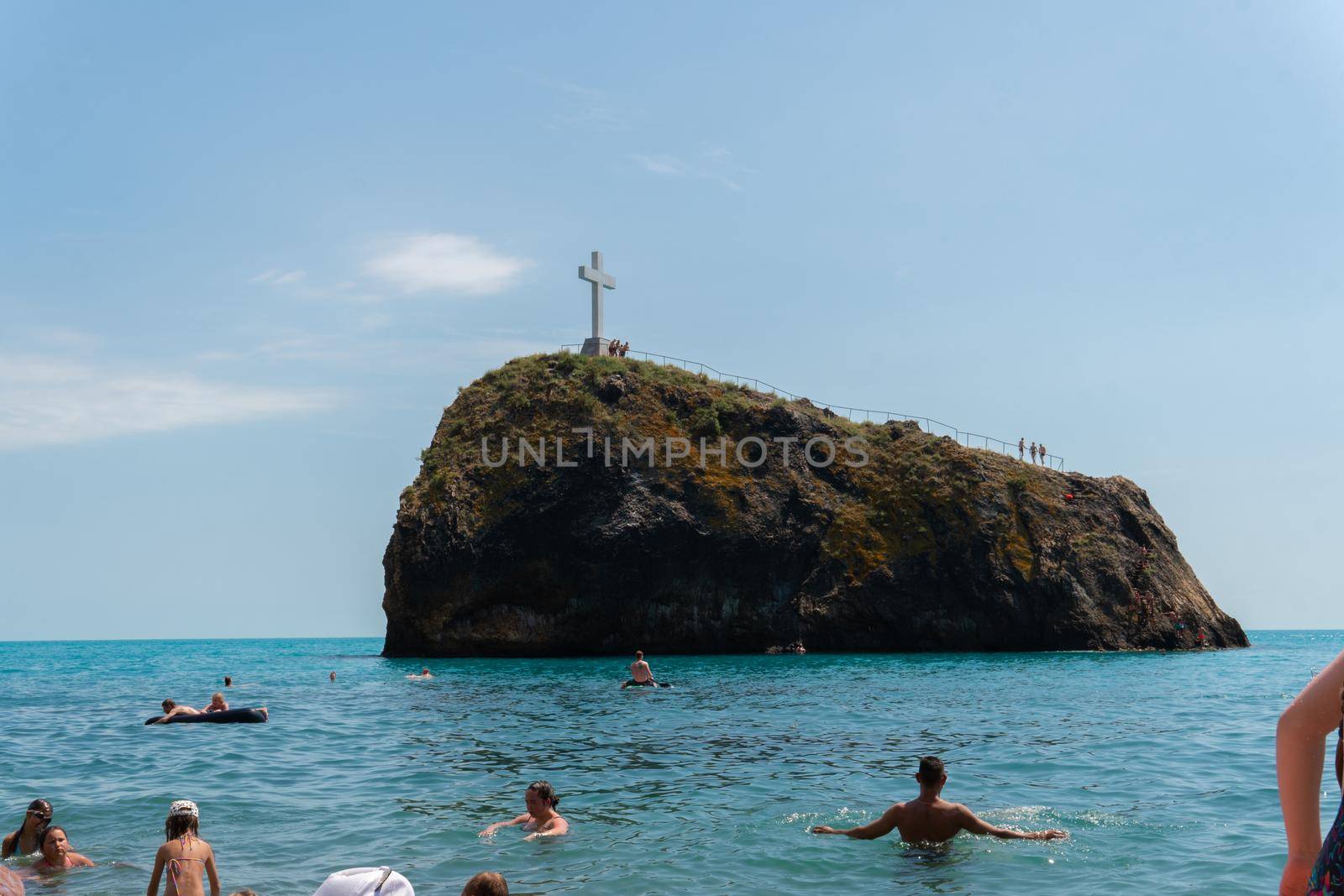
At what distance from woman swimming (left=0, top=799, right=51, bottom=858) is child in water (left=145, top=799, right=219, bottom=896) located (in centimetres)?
440

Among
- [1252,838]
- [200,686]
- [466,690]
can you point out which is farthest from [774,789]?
[200,686]

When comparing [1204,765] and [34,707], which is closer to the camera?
[1204,765]

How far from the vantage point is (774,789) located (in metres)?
18.0

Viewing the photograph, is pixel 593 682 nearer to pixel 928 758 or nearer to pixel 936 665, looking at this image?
pixel 936 665

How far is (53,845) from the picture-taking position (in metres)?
13.6

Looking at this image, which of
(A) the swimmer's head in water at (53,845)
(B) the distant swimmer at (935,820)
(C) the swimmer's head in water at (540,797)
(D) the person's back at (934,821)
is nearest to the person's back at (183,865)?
(A) the swimmer's head in water at (53,845)

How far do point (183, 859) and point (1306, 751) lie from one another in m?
10.5

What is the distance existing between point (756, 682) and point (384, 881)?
34991mm

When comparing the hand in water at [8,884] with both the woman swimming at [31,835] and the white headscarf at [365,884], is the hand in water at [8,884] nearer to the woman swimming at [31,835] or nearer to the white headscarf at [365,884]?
the woman swimming at [31,835]

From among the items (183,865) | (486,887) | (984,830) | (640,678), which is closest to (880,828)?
(984,830)

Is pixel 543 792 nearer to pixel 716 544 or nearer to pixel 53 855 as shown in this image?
pixel 53 855

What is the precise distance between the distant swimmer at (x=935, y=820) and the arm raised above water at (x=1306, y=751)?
10.8 metres

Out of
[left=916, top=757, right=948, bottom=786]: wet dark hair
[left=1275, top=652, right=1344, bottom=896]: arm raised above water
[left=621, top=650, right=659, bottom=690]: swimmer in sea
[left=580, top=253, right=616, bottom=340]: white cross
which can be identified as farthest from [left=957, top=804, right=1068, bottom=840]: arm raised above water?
[left=580, top=253, right=616, bottom=340]: white cross

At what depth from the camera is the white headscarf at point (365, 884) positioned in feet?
23.3
